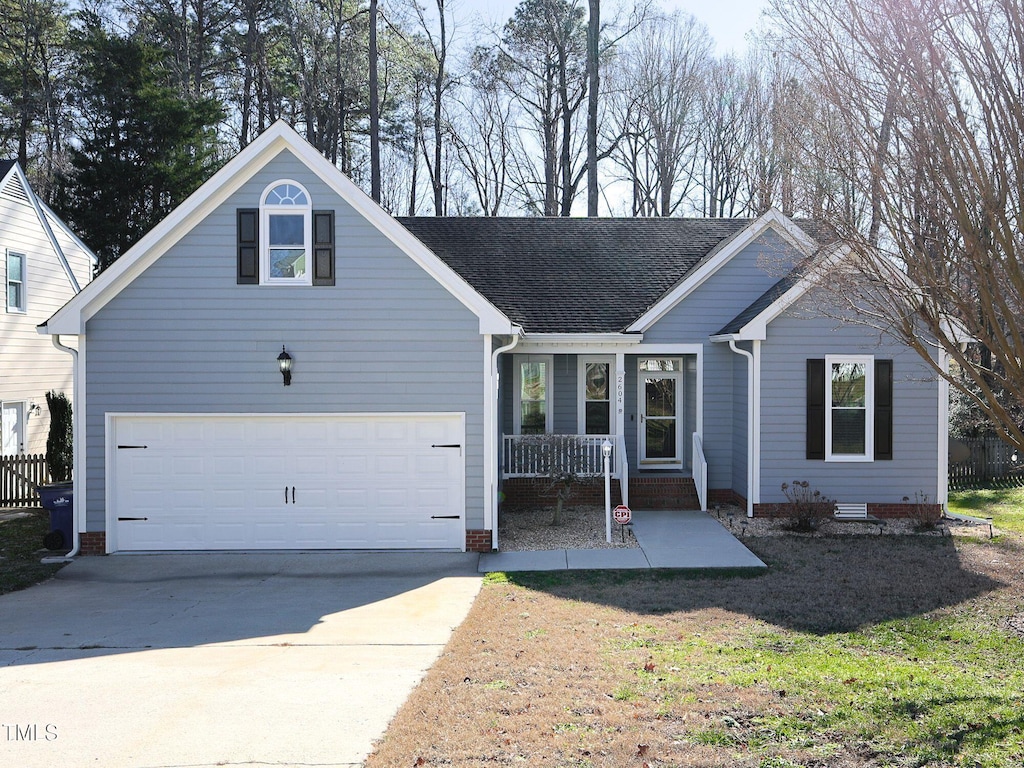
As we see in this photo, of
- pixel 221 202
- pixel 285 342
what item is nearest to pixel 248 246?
pixel 221 202

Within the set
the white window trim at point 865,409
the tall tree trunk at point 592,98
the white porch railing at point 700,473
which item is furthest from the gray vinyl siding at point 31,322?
the white window trim at point 865,409

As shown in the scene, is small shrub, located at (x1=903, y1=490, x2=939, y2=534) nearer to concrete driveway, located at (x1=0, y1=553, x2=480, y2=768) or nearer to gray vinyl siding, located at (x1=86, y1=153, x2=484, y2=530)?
gray vinyl siding, located at (x1=86, y1=153, x2=484, y2=530)

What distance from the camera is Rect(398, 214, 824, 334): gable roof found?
15633mm

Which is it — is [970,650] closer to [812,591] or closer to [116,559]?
[812,591]

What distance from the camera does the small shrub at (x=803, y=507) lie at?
13.2 m

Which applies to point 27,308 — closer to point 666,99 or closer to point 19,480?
point 19,480

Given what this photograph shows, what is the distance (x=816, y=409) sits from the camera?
45.9 ft

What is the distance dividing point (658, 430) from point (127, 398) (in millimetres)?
10087

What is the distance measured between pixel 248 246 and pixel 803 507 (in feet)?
31.7

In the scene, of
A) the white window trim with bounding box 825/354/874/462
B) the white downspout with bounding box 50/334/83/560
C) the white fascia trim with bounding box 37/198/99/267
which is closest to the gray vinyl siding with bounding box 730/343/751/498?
the white window trim with bounding box 825/354/874/462

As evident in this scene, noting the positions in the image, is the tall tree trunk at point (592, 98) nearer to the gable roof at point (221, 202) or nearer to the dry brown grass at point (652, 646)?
the gable roof at point (221, 202)

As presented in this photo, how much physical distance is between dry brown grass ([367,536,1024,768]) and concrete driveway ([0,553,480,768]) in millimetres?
522

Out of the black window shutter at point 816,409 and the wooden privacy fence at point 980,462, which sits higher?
the black window shutter at point 816,409

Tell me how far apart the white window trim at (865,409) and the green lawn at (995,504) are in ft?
8.37
